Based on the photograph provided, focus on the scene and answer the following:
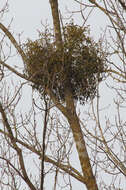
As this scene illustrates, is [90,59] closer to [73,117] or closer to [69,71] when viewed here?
[69,71]

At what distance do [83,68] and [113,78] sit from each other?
53cm

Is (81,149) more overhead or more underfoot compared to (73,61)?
more underfoot

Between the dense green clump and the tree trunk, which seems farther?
the dense green clump

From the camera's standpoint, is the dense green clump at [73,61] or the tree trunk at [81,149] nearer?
the tree trunk at [81,149]

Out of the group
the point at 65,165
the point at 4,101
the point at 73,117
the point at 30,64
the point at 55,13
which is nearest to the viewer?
the point at 4,101

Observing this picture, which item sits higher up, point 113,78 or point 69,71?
point 69,71

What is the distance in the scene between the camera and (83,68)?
15.3 feet

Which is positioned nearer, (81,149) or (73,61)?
(81,149)

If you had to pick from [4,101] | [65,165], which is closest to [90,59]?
[65,165]

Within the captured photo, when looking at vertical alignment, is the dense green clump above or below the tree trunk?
above

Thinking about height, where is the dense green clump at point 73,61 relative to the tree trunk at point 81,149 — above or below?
above

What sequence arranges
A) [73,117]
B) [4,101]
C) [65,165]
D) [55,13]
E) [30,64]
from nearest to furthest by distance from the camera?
[4,101] < [65,165] < [73,117] < [30,64] < [55,13]

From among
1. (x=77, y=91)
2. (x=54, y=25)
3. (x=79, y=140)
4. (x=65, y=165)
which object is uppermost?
(x=54, y=25)

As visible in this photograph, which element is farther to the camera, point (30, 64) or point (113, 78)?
point (30, 64)
